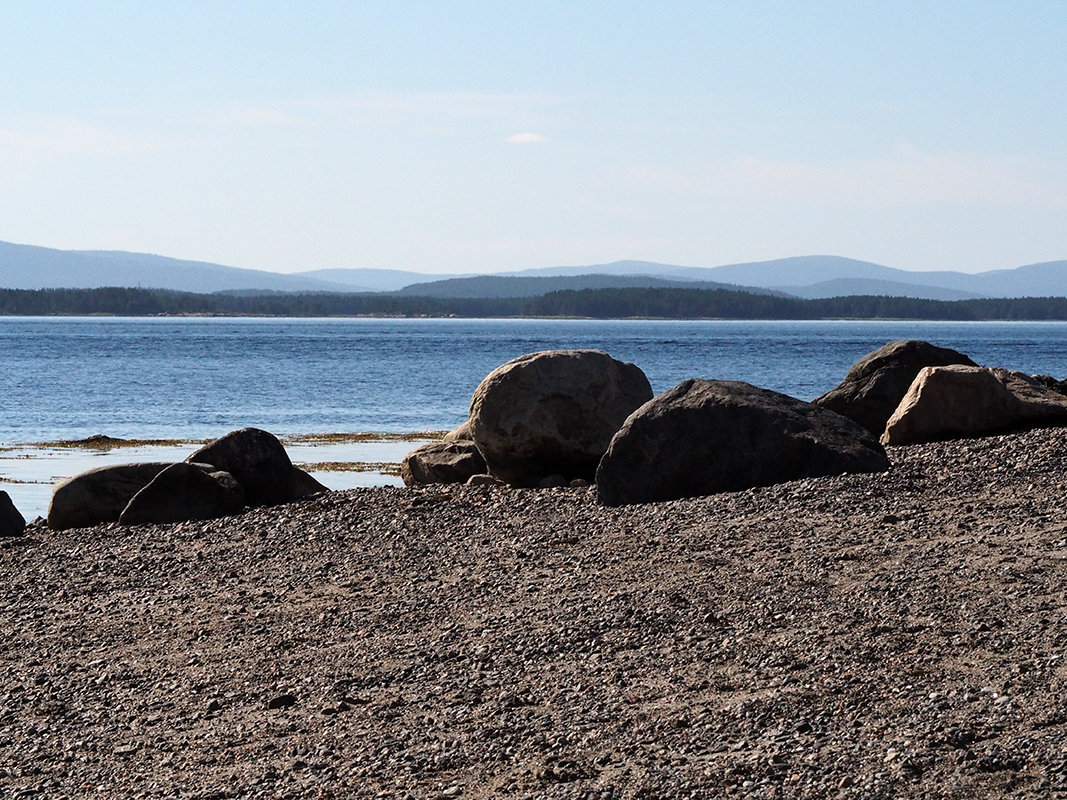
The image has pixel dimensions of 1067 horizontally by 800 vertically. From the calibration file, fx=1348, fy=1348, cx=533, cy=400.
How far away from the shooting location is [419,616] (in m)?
11.3

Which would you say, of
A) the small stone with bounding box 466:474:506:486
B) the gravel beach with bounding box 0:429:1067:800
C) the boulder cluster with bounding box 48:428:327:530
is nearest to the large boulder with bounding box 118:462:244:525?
the boulder cluster with bounding box 48:428:327:530

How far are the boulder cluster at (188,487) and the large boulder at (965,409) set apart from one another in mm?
8536

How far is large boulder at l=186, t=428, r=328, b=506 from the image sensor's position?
18.9 meters

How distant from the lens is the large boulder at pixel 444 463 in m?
20.8

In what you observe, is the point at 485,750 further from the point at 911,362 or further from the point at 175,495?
the point at 911,362

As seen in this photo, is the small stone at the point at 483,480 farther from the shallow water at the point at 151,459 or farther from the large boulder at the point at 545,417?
the shallow water at the point at 151,459

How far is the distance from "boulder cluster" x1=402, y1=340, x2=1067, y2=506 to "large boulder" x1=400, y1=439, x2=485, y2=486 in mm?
23

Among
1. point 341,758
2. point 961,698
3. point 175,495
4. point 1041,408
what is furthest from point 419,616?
point 1041,408

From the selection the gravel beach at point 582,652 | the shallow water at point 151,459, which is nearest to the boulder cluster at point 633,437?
→ the gravel beach at point 582,652

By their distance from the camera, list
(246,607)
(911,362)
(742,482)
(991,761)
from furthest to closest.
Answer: (911,362) → (742,482) → (246,607) → (991,761)

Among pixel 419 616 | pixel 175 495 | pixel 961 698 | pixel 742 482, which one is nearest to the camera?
pixel 961 698

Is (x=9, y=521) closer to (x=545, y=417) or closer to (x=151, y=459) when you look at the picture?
(x=545, y=417)

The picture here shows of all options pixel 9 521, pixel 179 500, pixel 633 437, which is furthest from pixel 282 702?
pixel 9 521

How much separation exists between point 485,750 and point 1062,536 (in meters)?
5.84
